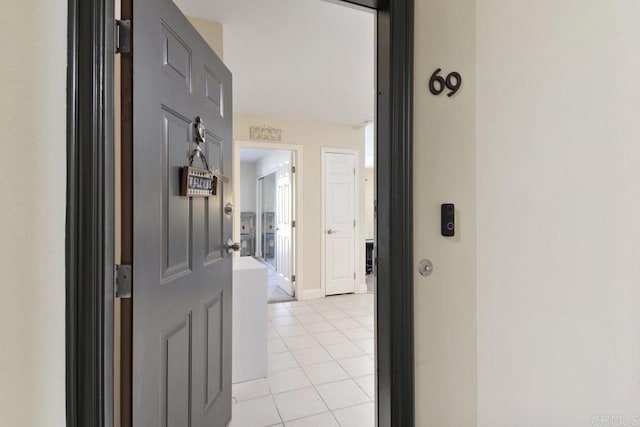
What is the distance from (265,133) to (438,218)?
3.29 meters

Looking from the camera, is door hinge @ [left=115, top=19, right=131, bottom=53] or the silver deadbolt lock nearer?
door hinge @ [left=115, top=19, right=131, bottom=53]

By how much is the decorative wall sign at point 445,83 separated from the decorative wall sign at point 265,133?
3145 millimetres

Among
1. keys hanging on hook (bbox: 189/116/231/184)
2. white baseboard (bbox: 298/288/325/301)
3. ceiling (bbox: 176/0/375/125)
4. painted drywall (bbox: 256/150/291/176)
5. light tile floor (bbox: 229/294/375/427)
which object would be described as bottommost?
light tile floor (bbox: 229/294/375/427)

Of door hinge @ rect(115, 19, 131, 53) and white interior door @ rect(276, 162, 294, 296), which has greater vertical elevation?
door hinge @ rect(115, 19, 131, 53)

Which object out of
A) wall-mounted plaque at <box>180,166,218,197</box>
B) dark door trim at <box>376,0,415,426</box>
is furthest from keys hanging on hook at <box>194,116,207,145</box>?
dark door trim at <box>376,0,415,426</box>

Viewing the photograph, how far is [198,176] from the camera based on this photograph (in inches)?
51.3

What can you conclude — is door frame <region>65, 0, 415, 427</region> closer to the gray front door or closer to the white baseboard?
the gray front door

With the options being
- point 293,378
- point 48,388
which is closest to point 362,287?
point 293,378

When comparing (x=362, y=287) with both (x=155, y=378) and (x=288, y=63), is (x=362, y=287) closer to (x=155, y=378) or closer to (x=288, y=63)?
(x=288, y=63)

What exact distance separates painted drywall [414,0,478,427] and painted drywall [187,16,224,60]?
58.7 inches

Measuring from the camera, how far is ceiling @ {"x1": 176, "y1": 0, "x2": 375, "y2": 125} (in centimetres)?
201

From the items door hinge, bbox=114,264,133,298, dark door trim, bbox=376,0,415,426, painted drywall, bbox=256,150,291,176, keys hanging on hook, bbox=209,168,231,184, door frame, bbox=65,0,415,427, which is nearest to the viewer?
door frame, bbox=65,0,415,427

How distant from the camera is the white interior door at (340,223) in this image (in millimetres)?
4449

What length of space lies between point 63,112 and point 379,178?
98cm
